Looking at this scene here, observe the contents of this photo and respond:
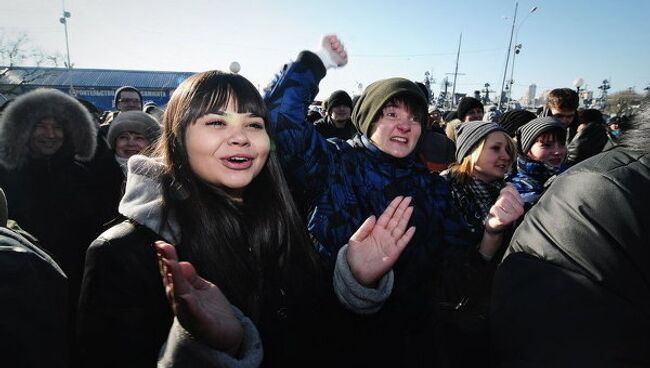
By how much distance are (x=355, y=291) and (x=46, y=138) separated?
304 cm

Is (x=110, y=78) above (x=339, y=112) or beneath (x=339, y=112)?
above

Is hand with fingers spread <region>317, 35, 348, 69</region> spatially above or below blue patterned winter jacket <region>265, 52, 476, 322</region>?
above

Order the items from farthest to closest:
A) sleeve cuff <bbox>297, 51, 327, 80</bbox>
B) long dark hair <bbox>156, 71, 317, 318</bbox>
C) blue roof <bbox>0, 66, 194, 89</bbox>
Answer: blue roof <bbox>0, 66, 194, 89</bbox>, sleeve cuff <bbox>297, 51, 327, 80</bbox>, long dark hair <bbox>156, 71, 317, 318</bbox>

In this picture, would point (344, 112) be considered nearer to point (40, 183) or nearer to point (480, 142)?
point (480, 142)

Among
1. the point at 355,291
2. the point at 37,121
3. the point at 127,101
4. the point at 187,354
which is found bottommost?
the point at 355,291

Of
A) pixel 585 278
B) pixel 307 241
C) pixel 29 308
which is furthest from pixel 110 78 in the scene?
pixel 585 278

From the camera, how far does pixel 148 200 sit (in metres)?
1.30

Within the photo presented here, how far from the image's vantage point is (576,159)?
3.83 metres

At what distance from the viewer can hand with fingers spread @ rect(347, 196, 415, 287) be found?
1.63 meters

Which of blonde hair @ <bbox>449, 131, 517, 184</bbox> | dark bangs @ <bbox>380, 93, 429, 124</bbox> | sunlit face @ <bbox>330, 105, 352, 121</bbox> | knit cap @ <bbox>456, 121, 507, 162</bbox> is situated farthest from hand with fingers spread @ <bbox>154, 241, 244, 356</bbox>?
sunlit face @ <bbox>330, 105, 352, 121</bbox>

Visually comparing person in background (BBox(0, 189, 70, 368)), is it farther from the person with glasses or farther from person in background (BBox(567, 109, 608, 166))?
the person with glasses

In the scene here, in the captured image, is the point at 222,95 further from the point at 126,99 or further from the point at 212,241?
the point at 126,99

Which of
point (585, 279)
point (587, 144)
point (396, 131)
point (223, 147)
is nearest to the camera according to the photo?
point (585, 279)

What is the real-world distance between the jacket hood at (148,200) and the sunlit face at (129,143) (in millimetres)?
2484
